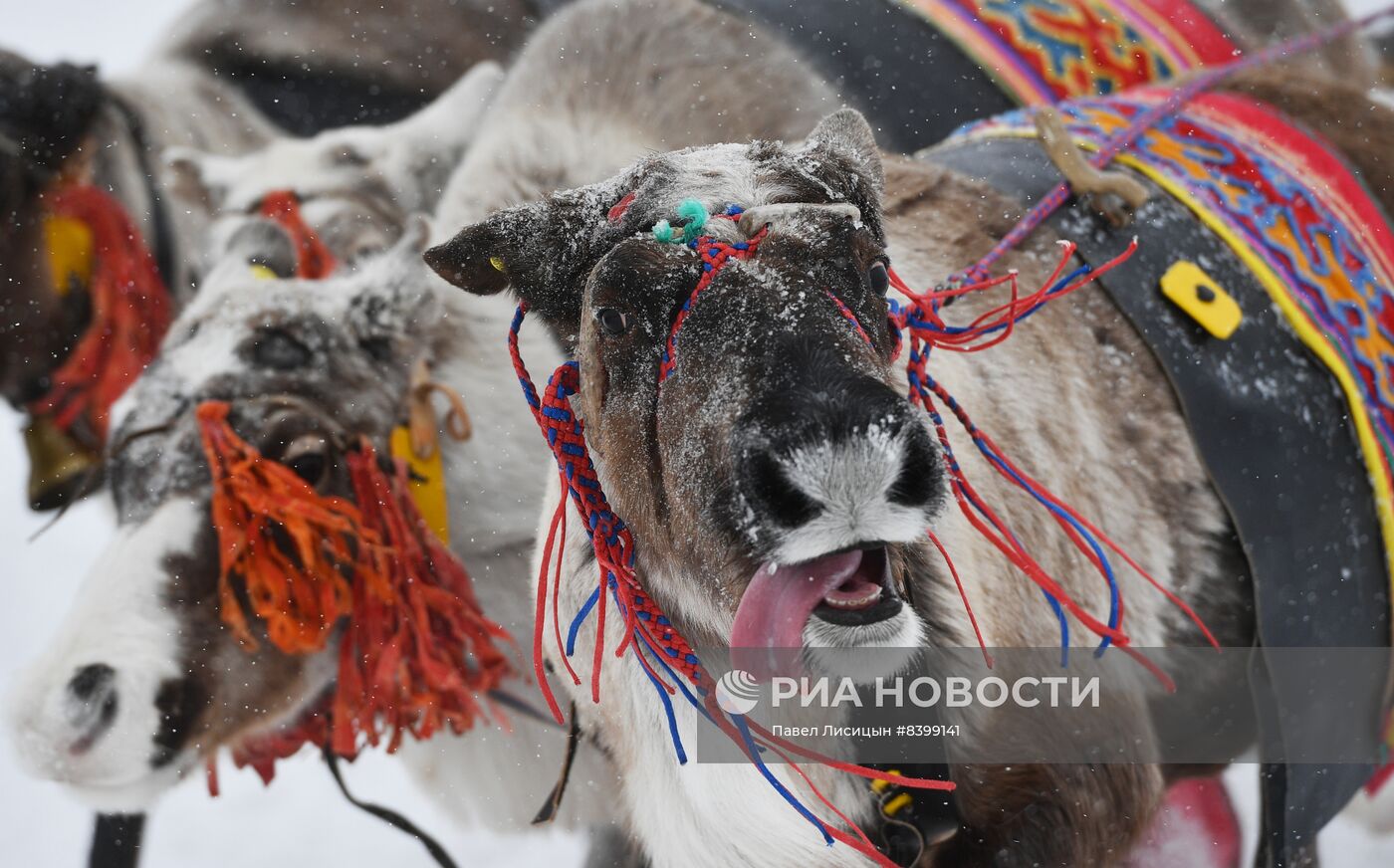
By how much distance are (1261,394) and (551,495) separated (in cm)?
119

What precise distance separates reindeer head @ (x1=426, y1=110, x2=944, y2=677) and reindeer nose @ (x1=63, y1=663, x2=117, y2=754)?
1168 mm

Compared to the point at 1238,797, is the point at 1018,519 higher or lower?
higher

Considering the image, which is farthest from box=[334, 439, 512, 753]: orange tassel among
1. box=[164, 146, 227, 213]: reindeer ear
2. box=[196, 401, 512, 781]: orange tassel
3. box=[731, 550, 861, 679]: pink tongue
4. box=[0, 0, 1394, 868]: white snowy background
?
box=[164, 146, 227, 213]: reindeer ear

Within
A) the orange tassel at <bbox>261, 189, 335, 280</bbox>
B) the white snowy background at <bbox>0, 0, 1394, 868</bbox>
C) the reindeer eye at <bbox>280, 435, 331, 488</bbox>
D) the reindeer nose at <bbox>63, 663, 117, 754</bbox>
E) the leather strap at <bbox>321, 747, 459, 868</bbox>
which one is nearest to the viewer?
→ the reindeer nose at <bbox>63, 663, 117, 754</bbox>

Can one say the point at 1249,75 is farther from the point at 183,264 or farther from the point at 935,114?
the point at 183,264

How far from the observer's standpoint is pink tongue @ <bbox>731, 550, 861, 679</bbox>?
4.66 ft

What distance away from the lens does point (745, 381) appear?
141 centimetres

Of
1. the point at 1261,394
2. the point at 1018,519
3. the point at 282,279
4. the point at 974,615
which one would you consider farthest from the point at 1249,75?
the point at 282,279

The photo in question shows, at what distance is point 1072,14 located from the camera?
319cm

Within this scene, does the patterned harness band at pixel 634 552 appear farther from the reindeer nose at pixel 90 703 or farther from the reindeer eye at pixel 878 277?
the reindeer nose at pixel 90 703

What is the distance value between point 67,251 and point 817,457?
3011mm

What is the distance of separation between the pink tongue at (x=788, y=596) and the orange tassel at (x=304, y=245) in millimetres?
1825

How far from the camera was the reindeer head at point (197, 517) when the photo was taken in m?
2.34

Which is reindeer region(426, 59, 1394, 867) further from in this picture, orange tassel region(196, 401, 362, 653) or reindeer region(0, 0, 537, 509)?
reindeer region(0, 0, 537, 509)
